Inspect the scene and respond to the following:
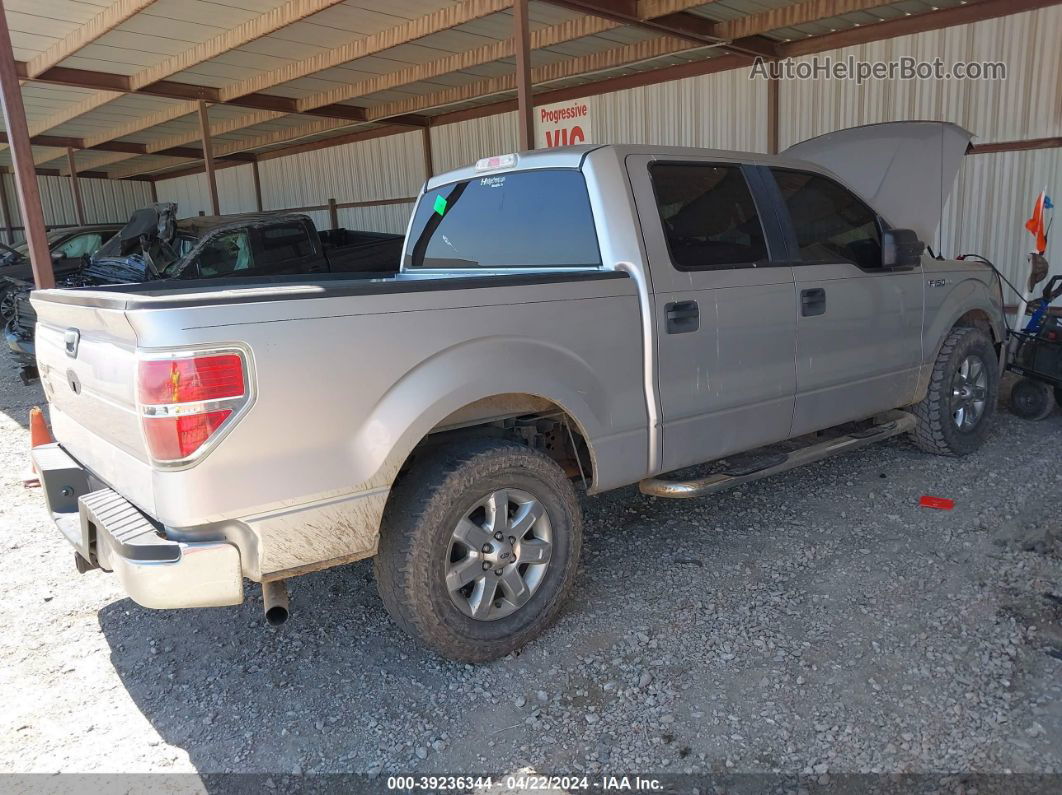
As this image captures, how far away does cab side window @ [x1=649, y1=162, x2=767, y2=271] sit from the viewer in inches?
143

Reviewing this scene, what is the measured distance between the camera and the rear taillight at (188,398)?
2381 mm

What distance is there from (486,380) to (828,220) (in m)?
2.55

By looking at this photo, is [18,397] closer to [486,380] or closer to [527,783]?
[486,380]

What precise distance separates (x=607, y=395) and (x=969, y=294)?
338 cm

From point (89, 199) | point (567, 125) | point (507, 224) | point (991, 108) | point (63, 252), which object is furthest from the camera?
point (89, 199)

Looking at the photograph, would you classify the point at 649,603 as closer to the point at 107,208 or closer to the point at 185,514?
Answer: the point at 185,514

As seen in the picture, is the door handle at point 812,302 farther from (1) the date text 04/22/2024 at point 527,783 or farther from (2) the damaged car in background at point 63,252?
(2) the damaged car in background at point 63,252

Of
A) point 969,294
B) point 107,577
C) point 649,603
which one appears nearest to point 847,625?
point 649,603

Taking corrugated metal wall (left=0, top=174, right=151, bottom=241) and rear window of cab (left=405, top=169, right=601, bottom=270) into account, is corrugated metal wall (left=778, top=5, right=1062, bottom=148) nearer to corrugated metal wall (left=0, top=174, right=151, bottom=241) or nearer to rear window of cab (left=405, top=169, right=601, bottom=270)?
rear window of cab (left=405, top=169, right=601, bottom=270)

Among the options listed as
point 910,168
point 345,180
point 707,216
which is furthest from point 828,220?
point 345,180

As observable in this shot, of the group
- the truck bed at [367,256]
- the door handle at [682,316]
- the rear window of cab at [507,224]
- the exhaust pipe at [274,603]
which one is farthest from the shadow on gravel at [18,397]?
the door handle at [682,316]

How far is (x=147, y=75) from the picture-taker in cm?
1077

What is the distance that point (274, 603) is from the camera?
2691 millimetres

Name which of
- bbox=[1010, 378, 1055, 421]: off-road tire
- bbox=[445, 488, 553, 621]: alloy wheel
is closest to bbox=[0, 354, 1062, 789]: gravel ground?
A: bbox=[445, 488, 553, 621]: alloy wheel
